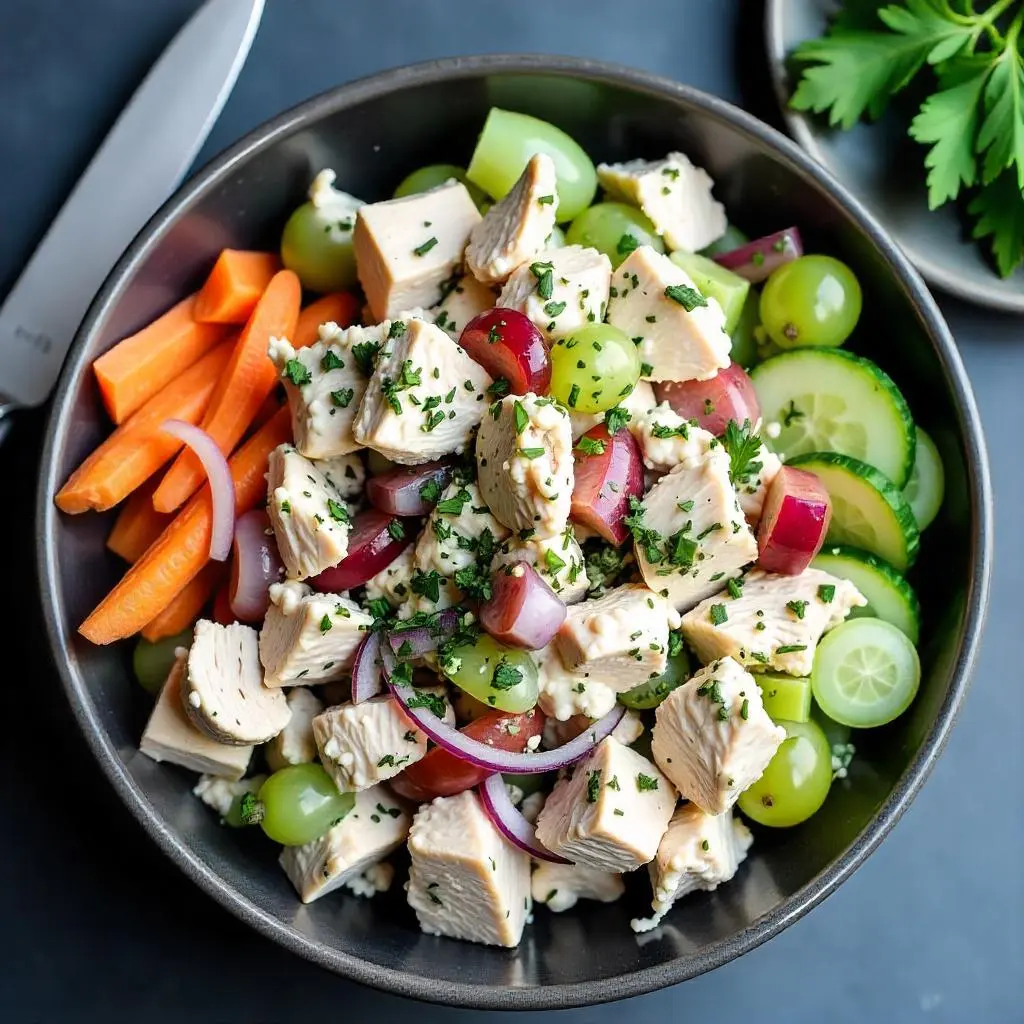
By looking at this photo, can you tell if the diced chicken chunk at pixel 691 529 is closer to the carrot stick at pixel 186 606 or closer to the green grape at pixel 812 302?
the green grape at pixel 812 302

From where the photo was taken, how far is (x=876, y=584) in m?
1.78

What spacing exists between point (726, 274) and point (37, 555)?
1271 mm

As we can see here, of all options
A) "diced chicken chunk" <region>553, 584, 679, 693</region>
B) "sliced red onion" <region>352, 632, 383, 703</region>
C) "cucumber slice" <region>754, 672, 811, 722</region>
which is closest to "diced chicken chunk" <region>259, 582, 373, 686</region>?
"sliced red onion" <region>352, 632, 383, 703</region>

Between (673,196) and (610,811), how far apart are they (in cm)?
105

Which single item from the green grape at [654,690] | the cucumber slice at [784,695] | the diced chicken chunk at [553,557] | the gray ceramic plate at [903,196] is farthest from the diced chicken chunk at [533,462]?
the gray ceramic plate at [903,196]

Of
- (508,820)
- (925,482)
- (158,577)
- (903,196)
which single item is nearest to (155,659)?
(158,577)

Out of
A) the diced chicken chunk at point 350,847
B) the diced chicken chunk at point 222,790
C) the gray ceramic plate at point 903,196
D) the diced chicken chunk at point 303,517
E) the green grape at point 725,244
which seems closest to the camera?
the diced chicken chunk at point 303,517

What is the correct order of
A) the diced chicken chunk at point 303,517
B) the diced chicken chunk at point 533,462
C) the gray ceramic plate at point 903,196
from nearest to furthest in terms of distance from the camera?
the diced chicken chunk at point 533,462 < the diced chicken chunk at point 303,517 < the gray ceramic plate at point 903,196

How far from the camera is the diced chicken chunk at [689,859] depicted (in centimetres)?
167

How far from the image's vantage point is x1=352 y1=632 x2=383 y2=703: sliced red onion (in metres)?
1.68

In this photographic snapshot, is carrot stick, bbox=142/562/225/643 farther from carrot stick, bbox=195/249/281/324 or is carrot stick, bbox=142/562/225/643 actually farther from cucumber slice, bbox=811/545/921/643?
cucumber slice, bbox=811/545/921/643

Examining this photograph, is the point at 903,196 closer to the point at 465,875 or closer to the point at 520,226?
the point at 520,226

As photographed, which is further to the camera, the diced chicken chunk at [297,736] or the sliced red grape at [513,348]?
the diced chicken chunk at [297,736]

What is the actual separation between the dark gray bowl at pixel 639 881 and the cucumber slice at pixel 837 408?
0.33ft
